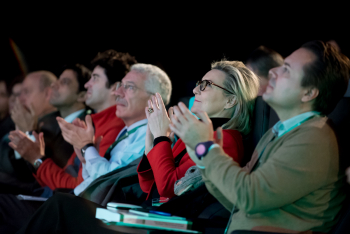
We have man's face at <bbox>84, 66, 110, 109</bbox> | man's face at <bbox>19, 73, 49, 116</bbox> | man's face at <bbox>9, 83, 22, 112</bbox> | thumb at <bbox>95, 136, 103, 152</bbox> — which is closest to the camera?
thumb at <bbox>95, 136, 103, 152</bbox>

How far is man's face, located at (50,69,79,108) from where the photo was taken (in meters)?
3.09

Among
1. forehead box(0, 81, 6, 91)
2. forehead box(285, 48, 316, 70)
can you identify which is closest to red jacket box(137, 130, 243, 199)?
forehead box(285, 48, 316, 70)

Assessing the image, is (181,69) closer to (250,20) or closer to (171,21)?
(171,21)

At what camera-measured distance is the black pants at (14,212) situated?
197 centimetres

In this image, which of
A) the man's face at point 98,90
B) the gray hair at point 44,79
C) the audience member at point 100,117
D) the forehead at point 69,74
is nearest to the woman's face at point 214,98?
the audience member at point 100,117

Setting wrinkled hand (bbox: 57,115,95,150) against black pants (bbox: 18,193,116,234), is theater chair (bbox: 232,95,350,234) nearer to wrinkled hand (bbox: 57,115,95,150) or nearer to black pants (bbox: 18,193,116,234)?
black pants (bbox: 18,193,116,234)

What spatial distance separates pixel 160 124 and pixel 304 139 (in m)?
0.72

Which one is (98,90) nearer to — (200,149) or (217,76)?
(217,76)

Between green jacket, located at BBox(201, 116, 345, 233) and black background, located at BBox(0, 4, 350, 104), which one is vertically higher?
black background, located at BBox(0, 4, 350, 104)

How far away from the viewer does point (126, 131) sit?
243cm

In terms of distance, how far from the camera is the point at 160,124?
1.59m

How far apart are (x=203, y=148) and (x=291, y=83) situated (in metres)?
0.35

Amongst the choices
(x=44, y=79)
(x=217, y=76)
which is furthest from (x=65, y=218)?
(x=44, y=79)

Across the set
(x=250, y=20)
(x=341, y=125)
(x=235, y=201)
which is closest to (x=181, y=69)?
(x=250, y=20)
